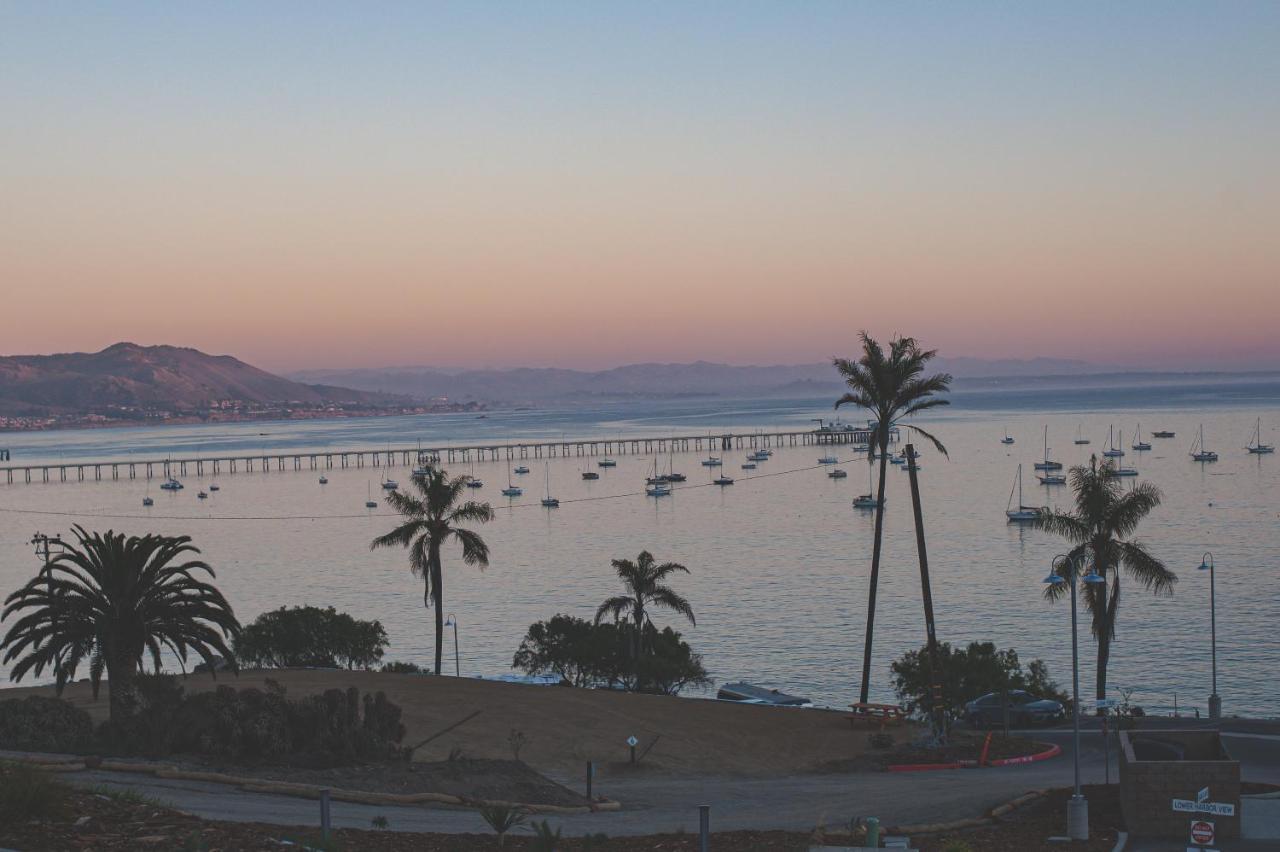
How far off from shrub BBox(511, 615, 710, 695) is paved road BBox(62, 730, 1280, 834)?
2061 cm

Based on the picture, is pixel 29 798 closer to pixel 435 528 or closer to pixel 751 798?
pixel 751 798

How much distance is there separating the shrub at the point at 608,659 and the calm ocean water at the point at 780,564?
5.66m

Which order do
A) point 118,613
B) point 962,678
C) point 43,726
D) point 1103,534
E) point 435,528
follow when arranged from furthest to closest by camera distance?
1. point 435,528
2. point 962,678
3. point 1103,534
4. point 118,613
5. point 43,726

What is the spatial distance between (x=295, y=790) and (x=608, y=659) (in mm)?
29596

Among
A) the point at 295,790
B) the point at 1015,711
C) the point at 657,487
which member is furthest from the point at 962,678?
the point at 657,487

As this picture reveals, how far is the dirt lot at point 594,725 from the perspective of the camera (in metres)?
30.0

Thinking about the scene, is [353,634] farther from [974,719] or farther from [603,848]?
[603,848]

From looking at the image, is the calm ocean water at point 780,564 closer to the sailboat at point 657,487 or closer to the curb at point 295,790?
the sailboat at point 657,487

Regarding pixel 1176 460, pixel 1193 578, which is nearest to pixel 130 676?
pixel 1193 578

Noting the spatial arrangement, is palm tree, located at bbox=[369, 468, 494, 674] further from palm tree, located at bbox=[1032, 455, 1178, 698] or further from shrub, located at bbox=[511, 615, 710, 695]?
palm tree, located at bbox=[1032, 455, 1178, 698]

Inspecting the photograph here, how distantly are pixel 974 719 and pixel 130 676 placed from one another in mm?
24128

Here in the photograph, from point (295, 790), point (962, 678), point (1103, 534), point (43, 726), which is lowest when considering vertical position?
point (962, 678)

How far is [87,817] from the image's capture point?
47.1ft

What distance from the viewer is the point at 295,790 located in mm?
20844
